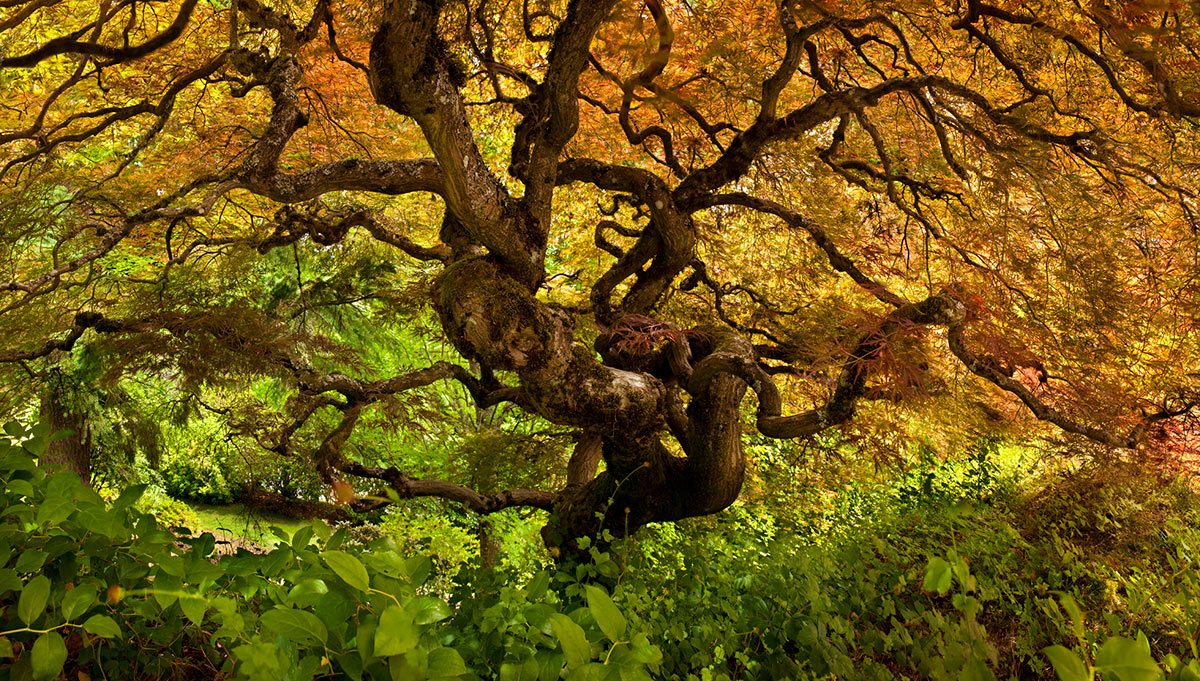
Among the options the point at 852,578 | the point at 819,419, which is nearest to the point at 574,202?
the point at 819,419

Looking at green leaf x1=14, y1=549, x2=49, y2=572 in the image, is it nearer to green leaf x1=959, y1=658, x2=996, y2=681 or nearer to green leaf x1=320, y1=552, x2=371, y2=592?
green leaf x1=320, y1=552, x2=371, y2=592

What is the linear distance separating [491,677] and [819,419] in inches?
94.9

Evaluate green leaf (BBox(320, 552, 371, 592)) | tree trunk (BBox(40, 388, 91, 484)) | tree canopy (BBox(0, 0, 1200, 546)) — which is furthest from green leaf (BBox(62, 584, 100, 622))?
tree trunk (BBox(40, 388, 91, 484))

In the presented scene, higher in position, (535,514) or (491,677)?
(491,677)

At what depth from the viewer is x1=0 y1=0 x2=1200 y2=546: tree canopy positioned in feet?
9.80

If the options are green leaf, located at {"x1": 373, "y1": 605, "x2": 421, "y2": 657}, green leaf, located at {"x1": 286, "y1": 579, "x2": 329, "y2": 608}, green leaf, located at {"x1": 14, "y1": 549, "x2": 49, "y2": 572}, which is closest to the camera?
green leaf, located at {"x1": 373, "y1": 605, "x2": 421, "y2": 657}

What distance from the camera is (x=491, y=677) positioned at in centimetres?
121

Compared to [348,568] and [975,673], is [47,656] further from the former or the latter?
[975,673]

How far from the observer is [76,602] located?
936mm

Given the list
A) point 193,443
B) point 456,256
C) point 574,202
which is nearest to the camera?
point 456,256

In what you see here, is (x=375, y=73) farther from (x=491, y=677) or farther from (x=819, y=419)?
(x=819, y=419)

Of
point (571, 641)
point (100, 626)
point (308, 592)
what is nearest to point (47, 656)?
point (100, 626)

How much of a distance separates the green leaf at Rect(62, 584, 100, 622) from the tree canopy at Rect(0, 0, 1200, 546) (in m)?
1.92

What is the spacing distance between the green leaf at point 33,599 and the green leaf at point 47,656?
3 cm
